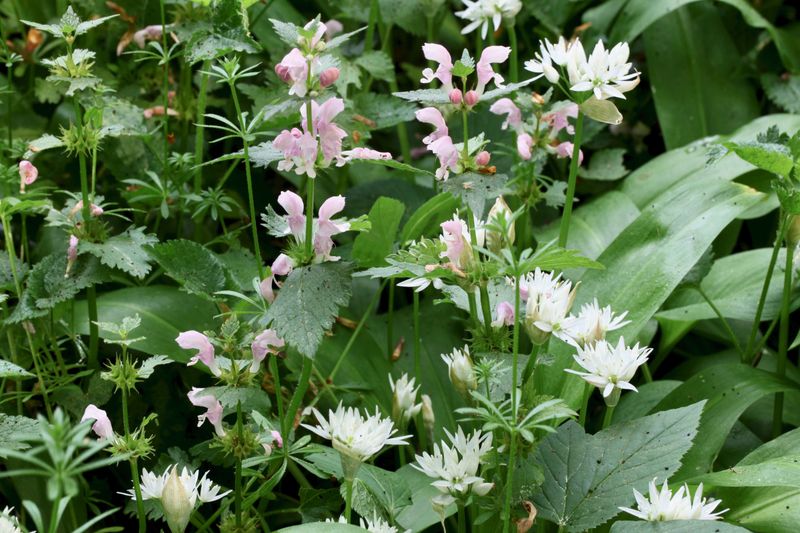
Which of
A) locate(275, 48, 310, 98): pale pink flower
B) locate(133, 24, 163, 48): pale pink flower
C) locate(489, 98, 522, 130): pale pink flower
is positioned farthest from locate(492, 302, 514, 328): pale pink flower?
locate(133, 24, 163, 48): pale pink flower

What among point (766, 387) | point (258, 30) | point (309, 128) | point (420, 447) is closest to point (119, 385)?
point (309, 128)

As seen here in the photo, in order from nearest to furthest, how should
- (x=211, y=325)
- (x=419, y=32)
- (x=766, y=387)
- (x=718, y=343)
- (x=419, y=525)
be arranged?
(x=419, y=525) < (x=766, y=387) < (x=211, y=325) < (x=718, y=343) < (x=419, y=32)

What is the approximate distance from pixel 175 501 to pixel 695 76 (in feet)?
4.83

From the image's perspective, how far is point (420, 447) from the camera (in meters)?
1.32

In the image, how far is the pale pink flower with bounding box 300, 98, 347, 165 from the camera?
100 cm

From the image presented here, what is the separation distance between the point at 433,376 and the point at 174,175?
0.51 metres

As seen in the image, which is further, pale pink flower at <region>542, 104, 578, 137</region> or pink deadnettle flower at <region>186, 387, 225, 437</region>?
pale pink flower at <region>542, 104, 578, 137</region>

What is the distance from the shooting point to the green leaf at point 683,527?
0.94 m

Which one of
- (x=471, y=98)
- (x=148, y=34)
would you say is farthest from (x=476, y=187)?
(x=148, y=34)

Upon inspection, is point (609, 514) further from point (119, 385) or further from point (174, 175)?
point (174, 175)

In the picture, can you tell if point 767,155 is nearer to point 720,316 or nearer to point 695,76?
point 720,316

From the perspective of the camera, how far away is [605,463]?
1062mm

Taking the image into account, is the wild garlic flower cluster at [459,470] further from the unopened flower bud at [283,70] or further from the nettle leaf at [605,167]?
the nettle leaf at [605,167]

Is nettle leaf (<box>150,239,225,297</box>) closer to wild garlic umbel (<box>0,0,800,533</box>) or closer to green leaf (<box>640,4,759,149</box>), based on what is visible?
wild garlic umbel (<box>0,0,800,533</box>)
